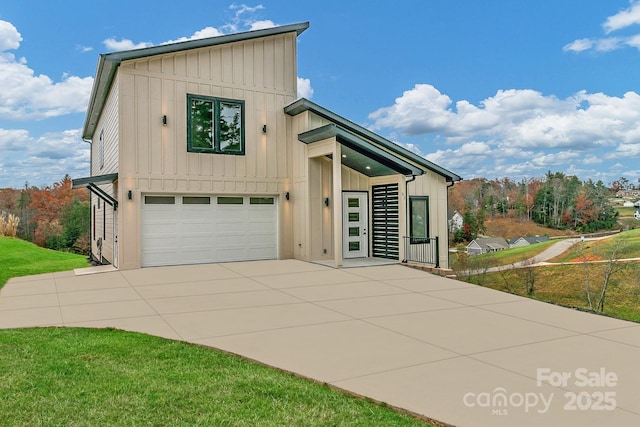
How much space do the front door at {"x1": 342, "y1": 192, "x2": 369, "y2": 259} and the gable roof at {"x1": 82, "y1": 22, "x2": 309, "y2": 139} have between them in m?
5.72

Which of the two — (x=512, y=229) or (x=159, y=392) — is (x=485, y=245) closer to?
(x=512, y=229)

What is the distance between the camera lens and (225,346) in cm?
506

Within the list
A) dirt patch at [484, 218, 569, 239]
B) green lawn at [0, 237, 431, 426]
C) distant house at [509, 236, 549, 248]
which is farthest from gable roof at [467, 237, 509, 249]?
green lawn at [0, 237, 431, 426]

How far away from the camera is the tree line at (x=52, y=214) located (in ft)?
115

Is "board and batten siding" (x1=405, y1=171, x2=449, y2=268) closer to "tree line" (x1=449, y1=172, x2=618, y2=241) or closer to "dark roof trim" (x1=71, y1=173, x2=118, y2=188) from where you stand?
"dark roof trim" (x1=71, y1=173, x2=118, y2=188)

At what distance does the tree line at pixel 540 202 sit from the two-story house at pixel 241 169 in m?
30.2

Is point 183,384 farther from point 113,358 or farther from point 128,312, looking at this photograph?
point 128,312

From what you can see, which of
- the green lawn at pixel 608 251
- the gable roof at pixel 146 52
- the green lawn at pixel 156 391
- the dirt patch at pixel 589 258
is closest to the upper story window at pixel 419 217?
the gable roof at pixel 146 52

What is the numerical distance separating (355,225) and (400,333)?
27.6 ft

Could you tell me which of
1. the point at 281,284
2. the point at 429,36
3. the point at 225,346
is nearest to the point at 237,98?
the point at 281,284

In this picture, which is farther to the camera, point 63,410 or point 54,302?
point 54,302

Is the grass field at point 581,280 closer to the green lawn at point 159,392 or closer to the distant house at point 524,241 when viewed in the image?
the distant house at point 524,241

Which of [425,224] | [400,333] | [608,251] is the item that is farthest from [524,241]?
[400,333]

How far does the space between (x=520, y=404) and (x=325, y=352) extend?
2.04 m
